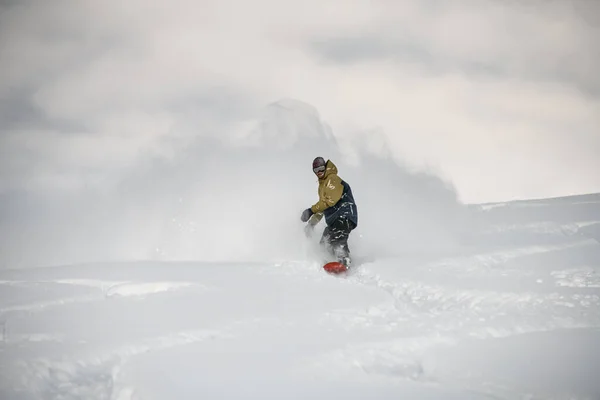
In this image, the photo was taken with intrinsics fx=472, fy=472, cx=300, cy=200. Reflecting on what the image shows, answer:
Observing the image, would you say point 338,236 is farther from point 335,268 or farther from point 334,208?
point 335,268

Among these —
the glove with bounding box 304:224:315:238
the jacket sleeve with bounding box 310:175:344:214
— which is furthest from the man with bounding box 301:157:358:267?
the glove with bounding box 304:224:315:238

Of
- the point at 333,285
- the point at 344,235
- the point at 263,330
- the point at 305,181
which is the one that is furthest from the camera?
the point at 305,181

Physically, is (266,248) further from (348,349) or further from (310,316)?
(348,349)

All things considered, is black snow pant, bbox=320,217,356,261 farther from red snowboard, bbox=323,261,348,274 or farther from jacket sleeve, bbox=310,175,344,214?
red snowboard, bbox=323,261,348,274

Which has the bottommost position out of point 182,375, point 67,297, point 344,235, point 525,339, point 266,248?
point 182,375

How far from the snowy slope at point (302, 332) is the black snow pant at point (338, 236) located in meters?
0.76

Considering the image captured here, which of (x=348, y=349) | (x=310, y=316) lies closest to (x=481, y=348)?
(x=348, y=349)

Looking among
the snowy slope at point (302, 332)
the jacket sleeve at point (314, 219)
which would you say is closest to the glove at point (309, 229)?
the jacket sleeve at point (314, 219)

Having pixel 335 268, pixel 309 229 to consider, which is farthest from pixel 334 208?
pixel 335 268

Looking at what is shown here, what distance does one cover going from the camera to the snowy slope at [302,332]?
12.9 feet

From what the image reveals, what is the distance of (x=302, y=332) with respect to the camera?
16.1 ft

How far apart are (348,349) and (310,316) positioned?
999 mm

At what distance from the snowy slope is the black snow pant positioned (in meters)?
0.76

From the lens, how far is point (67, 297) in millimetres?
6352
